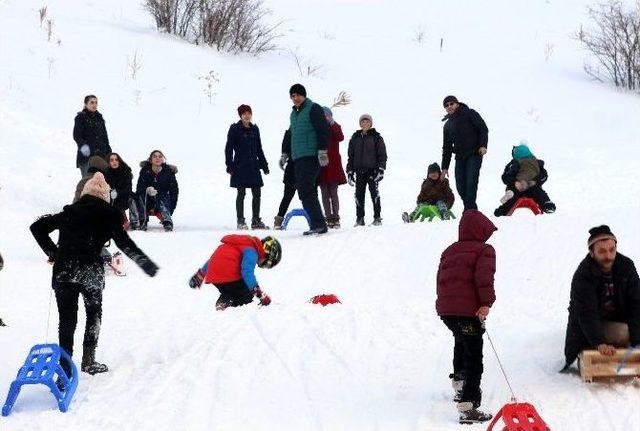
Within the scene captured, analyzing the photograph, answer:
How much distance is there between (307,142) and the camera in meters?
11.6

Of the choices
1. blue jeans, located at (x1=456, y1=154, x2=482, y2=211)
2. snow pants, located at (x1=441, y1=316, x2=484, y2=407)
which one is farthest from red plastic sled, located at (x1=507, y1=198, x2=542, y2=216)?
snow pants, located at (x1=441, y1=316, x2=484, y2=407)

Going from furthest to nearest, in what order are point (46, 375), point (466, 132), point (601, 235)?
point (466, 132)
point (601, 235)
point (46, 375)

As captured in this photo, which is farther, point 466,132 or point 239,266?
point 466,132

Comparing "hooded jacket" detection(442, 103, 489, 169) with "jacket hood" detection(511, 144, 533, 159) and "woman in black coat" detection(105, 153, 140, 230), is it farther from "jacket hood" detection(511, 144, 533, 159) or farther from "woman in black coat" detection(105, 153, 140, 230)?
"woman in black coat" detection(105, 153, 140, 230)

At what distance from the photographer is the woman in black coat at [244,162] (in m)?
13.2

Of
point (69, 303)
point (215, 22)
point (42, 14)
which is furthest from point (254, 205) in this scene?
point (215, 22)

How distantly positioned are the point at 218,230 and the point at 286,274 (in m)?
3.05

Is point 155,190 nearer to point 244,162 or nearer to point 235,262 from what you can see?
point 244,162

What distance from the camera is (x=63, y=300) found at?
6695 millimetres

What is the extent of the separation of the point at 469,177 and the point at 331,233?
1776mm

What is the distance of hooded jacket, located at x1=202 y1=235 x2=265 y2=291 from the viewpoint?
8.12 meters

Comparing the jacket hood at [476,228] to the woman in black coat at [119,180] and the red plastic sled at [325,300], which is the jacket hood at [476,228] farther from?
the woman in black coat at [119,180]

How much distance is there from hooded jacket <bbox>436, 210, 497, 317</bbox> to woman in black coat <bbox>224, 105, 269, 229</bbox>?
742 cm

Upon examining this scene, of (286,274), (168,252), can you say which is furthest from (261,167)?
(286,274)
